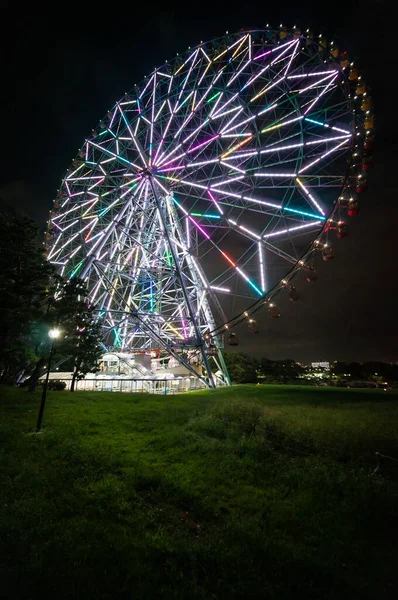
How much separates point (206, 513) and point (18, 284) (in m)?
14.2

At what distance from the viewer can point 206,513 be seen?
5.47 metres

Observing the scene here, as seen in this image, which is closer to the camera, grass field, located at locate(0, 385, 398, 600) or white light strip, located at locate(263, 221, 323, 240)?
grass field, located at locate(0, 385, 398, 600)

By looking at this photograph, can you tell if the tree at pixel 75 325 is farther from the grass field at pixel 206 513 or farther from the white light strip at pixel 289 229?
the white light strip at pixel 289 229

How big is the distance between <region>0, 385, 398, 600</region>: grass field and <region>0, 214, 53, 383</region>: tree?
23.3 ft

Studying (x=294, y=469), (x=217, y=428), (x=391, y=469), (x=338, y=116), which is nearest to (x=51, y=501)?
(x=294, y=469)

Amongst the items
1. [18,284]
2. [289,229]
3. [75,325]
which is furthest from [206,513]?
[75,325]

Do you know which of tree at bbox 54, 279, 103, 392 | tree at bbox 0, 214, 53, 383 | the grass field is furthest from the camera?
tree at bbox 54, 279, 103, 392

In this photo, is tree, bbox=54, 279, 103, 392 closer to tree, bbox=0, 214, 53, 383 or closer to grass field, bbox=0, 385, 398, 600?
tree, bbox=0, 214, 53, 383

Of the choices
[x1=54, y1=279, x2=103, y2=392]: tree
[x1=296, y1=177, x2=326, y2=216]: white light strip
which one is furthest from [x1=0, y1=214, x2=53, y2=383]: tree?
[x1=296, y1=177, x2=326, y2=216]: white light strip

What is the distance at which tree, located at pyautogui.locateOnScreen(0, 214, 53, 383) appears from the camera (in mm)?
14836

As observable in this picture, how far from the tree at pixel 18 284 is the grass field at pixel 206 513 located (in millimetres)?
7093

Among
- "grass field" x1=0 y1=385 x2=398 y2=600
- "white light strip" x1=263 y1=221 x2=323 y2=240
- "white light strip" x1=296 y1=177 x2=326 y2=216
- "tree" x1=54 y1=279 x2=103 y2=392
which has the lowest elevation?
"grass field" x1=0 y1=385 x2=398 y2=600

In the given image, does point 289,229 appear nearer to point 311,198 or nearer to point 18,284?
point 311,198

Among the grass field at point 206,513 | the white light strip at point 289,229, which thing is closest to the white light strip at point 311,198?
the white light strip at point 289,229
